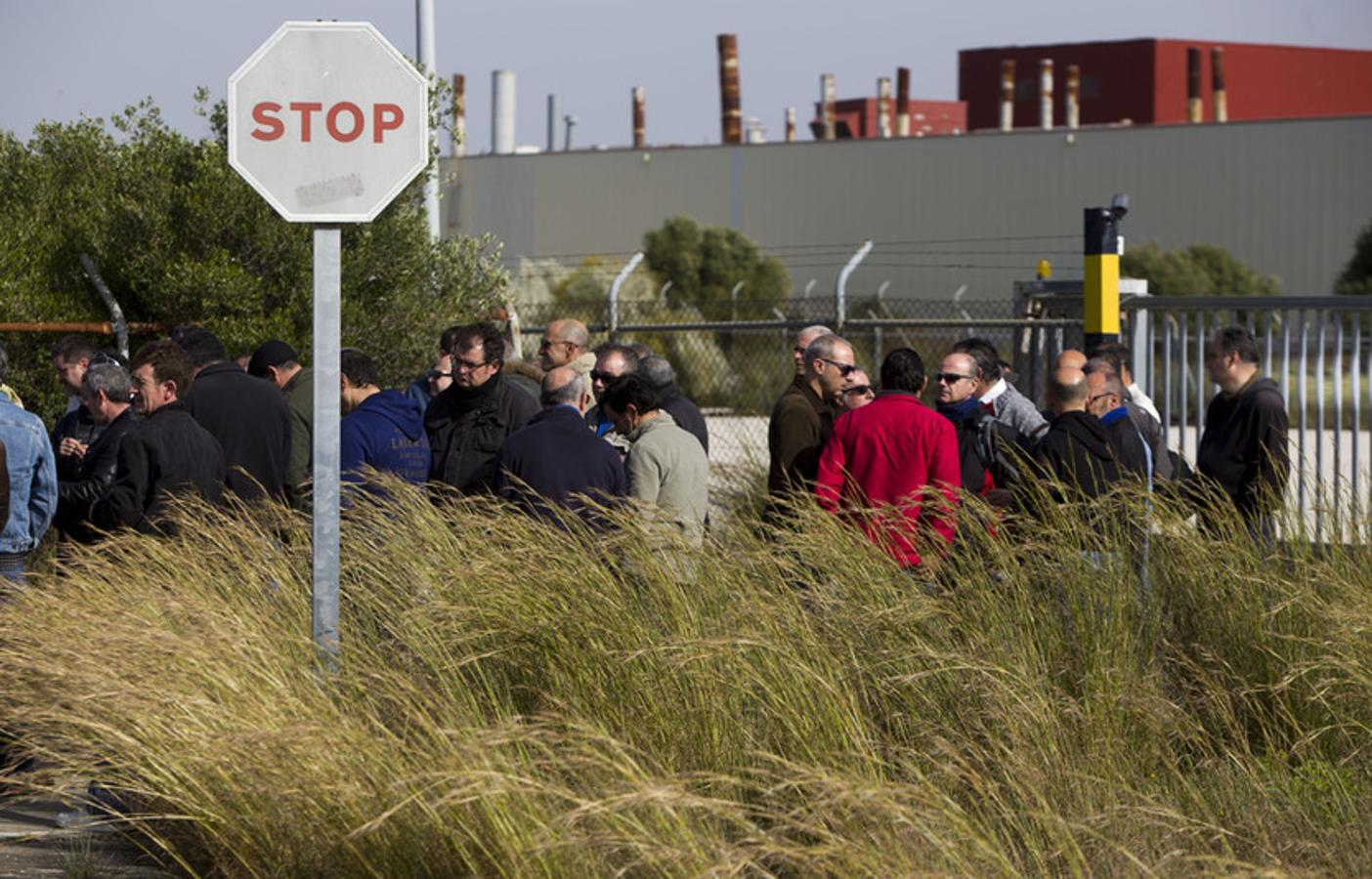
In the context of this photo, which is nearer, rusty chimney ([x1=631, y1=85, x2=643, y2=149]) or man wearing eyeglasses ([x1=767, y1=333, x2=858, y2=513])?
man wearing eyeglasses ([x1=767, y1=333, x2=858, y2=513])

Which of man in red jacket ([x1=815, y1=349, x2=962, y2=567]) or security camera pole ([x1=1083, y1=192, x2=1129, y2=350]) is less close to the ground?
security camera pole ([x1=1083, y1=192, x2=1129, y2=350])

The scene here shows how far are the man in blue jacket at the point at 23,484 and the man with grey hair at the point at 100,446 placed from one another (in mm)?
195

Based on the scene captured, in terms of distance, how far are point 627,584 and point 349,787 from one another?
166cm

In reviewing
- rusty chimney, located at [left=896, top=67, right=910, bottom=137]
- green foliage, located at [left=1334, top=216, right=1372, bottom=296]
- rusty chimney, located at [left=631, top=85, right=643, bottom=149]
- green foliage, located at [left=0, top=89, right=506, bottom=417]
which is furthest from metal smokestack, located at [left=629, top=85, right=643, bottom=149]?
green foliage, located at [left=0, top=89, right=506, bottom=417]

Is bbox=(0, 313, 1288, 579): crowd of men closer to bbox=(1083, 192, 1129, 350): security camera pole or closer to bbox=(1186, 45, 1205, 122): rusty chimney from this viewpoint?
bbox=(1083, 192, 1129, 350): security camera pole

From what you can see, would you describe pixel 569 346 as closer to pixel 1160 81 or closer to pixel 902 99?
pixel 902 99

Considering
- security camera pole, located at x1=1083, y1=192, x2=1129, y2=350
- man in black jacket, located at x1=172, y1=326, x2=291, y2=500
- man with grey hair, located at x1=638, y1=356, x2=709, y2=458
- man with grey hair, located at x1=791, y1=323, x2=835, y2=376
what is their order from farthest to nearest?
security camera pole, located at x1=1083, y1=192, x2=1129, y2=350 → man with grey hair, located at x1=791, y1=323, x2=835, y2=376 → man with grey hair, located at x1=638, y1=356, x2=709, y2=458 → man in black jacket, located at x1=172, y1=326, x2=291, y2=500

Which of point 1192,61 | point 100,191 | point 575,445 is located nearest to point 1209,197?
point 1192,61

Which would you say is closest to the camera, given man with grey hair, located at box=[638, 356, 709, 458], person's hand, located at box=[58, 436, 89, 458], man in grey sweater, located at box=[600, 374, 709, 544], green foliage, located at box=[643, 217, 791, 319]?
man in grey sweater, located at box=[600, 374, 709, 544]

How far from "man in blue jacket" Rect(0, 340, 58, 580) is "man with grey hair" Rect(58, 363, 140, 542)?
0.19m

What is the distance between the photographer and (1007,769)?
4.80 m

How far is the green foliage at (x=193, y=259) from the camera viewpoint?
12.2m

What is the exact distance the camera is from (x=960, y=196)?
5094 cm

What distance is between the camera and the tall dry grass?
4410 mm
